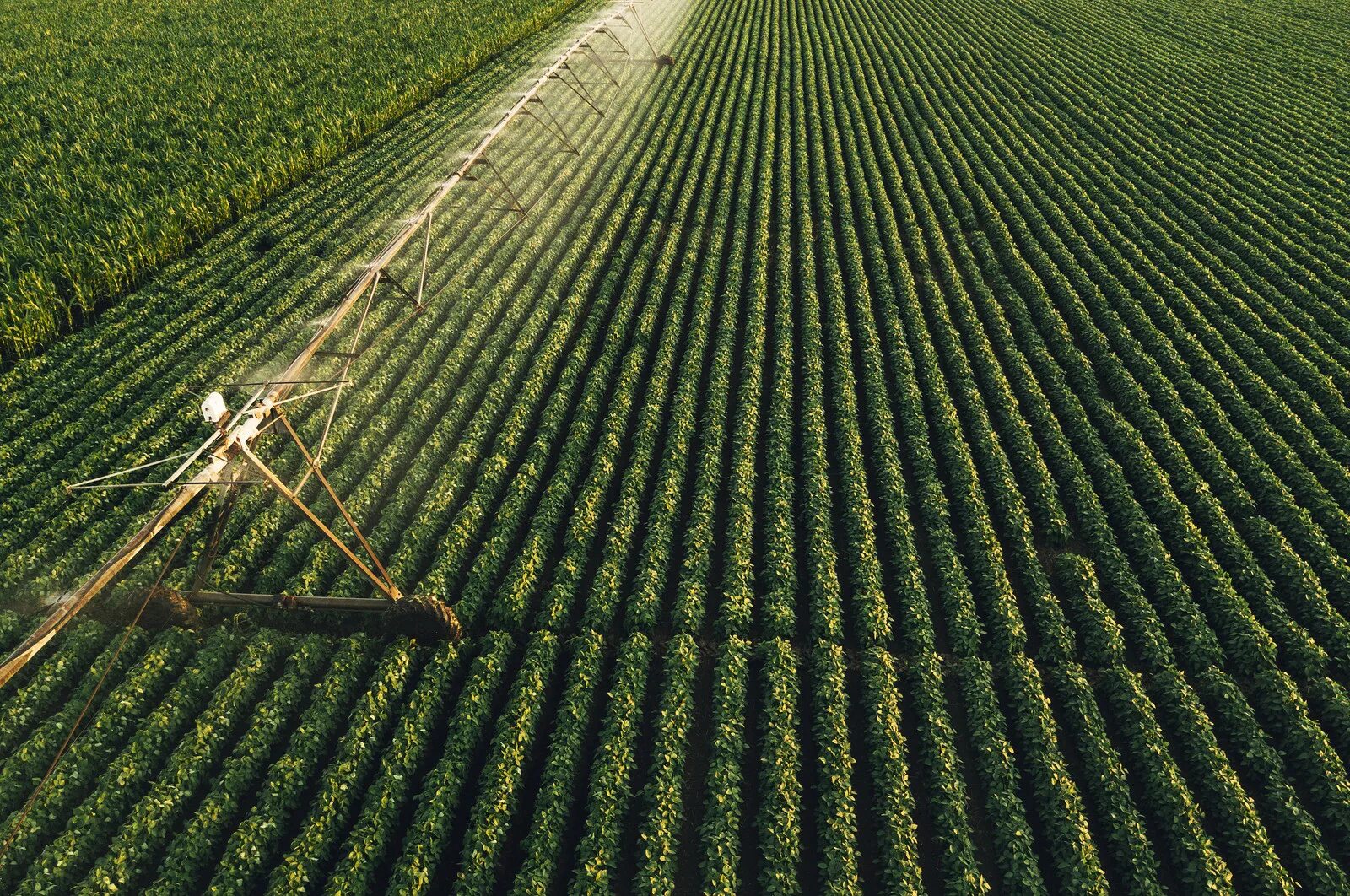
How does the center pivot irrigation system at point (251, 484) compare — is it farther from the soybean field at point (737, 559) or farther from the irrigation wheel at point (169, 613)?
the soybean field at point (737, 559)

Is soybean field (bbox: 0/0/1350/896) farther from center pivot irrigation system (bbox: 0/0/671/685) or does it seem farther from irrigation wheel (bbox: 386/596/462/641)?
center pivot irrigation system (bbox: 0/0/671/685)

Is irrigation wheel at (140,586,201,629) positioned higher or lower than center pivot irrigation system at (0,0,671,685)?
lower

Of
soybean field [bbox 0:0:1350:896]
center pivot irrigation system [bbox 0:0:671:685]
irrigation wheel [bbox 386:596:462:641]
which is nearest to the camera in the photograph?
center pivot irrigation system [bbox 0:0:671:685]

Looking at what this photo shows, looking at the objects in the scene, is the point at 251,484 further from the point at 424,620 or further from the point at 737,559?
the point at 737,559

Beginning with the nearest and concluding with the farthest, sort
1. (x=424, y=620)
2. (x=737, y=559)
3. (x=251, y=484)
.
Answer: (x=251, y=484) → (x=424, y=620) → (x=737, y=559)

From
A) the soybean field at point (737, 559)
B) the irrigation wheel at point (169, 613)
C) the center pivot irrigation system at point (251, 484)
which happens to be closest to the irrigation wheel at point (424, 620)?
the center pivot irrigation system at point (251, 484)

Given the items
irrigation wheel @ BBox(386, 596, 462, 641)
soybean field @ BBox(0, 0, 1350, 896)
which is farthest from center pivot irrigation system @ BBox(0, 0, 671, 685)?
soybean field @ BBox(0, 0, 1350, 896)

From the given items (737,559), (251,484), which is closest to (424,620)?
(251,484)

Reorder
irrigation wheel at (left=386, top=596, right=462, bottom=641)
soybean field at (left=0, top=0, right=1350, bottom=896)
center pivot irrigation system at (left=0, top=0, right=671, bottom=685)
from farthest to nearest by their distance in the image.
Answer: irrigation wheel at (left=386, top=596, right=462, bottom=641), soybean field at (left=0, top=0, right=1350, bottom=896), center pivot irrigation system at (left=0, top=0, right=671, bottom=685)

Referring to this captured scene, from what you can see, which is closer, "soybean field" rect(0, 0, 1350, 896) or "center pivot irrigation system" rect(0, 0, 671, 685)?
"center pivot irrigation system" rect(0, 0, 671, 685)
